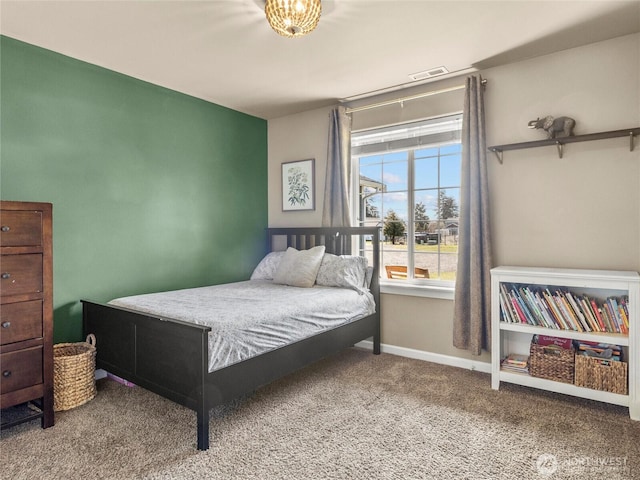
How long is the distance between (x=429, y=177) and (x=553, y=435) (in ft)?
7.20

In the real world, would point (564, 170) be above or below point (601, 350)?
above

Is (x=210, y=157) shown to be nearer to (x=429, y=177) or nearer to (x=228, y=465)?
(x=429, y=177)

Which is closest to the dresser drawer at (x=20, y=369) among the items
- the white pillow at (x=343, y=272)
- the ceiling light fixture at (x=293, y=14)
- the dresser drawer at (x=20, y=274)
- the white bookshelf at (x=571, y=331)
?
the dresser drawer at (x=20, y=274)

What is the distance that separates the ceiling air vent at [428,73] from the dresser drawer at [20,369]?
328cm

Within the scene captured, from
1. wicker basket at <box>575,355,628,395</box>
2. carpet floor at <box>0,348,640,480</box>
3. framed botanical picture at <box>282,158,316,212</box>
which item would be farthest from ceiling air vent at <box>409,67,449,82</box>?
carpet floor at <box>0,348,640,480</box>

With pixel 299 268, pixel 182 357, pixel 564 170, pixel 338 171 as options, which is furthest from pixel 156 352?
pixel 564 170

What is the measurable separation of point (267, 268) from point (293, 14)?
2.45 m

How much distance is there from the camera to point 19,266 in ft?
7.14

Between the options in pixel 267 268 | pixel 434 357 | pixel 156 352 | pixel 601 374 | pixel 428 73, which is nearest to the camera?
pixel 156 352

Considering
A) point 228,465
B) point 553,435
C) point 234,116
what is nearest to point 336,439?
point 228,465

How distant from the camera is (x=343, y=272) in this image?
346 cm

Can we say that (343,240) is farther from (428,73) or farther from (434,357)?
(428,73)

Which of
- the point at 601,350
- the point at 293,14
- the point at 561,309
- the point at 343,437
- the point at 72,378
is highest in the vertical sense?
the point at 293,14

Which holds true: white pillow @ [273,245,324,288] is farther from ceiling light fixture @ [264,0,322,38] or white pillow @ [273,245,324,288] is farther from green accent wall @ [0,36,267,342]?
ceiling light fixture @ [264,0,322,38]
